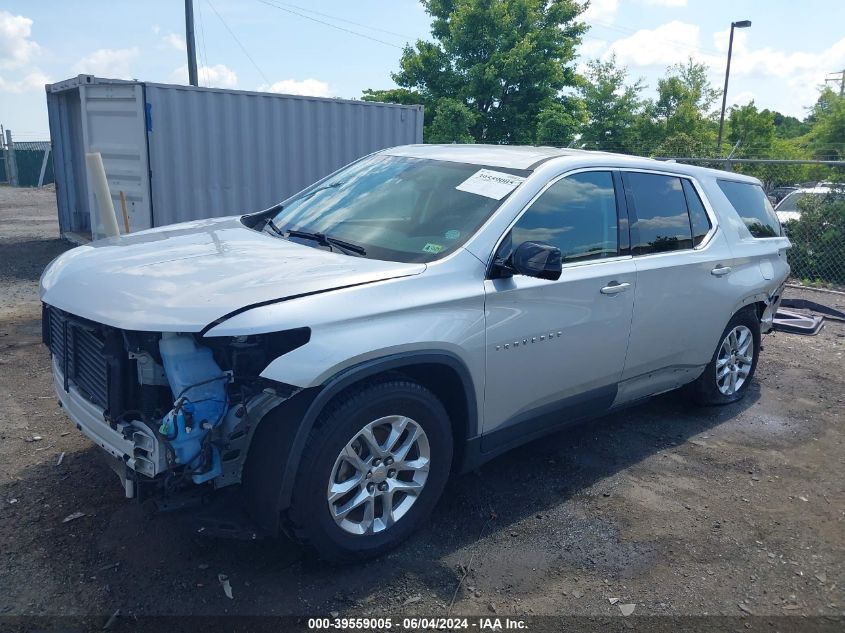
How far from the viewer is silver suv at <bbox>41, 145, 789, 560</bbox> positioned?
8.98 ft

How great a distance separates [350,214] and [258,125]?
6.28 m

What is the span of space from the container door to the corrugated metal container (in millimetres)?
13

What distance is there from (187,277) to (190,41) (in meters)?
16.9

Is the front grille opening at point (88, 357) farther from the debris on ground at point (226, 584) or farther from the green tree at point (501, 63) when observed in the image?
the green tree at point (501, 63)

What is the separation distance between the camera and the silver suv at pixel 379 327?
8.98ft

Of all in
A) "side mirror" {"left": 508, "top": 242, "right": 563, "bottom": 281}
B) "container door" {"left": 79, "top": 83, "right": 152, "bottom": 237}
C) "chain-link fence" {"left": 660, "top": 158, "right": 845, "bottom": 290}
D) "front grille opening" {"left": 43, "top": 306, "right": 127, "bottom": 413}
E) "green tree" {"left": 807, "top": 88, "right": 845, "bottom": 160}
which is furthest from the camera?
"green tree" {"left": 807, "top": 88, "right": 845, "bottom": 160}

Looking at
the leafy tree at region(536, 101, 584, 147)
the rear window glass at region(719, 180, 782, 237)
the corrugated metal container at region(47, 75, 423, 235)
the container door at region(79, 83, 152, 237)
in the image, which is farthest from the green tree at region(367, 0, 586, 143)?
the rear window glass at region(719, 180, 782, 237)

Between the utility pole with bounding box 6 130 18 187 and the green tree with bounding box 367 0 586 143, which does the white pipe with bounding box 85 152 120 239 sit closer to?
the green tree with bounding box 367 0 586 143

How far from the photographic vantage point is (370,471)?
10.1 ft

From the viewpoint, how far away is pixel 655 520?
3762 millimetres

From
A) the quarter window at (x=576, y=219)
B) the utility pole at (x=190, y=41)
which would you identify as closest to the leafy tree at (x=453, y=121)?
the utility pole at (x=190, y=41)

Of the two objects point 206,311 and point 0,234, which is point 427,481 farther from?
point 0,234

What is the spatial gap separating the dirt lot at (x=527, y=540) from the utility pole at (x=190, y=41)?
14461mm

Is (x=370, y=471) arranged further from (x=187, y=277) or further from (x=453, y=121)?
(x=453, y=121)
